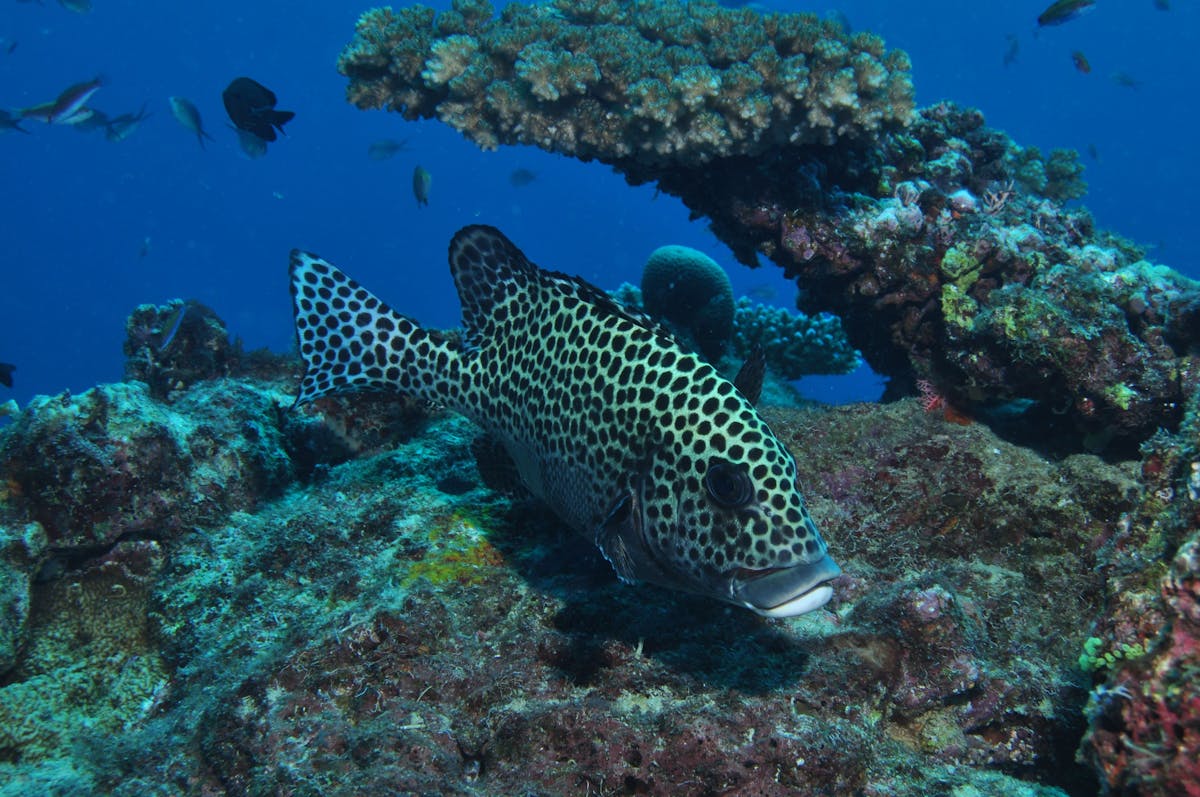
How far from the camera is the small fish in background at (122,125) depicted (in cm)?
1586

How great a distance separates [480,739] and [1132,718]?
9.05 ft

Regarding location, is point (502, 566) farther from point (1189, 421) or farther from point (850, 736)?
point (1189, 421)

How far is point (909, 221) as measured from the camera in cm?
700

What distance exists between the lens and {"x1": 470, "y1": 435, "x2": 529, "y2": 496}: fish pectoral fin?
4211mm

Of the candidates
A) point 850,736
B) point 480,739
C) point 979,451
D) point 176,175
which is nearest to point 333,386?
point 480,739

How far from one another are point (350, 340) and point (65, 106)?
12.0 metres

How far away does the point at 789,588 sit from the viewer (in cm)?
261

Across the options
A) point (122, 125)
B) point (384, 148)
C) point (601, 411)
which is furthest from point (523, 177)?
point (601, 411)

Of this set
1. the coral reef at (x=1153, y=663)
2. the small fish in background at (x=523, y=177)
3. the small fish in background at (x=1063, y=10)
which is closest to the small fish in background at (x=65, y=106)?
the coral reef at (x=1153, y=663)

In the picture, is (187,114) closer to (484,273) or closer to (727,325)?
(727,325)

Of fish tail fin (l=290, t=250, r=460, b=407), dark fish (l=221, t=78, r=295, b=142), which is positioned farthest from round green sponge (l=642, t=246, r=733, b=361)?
fish tail fin (l=290, t=250, r=460, b=407)

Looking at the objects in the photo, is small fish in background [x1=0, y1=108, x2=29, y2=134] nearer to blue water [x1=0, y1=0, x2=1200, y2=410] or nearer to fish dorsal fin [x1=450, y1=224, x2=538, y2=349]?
fish dorsal fin [x1=450, y1=224, x2=538, y2=349]

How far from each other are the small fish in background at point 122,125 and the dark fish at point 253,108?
9025 millimetres

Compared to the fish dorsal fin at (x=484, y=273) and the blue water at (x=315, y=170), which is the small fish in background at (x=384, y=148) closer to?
the fish dorsal fin at (x=484, y=273)
